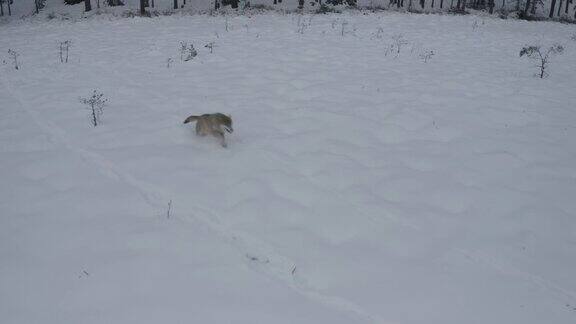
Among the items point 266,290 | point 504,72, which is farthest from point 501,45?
point 266,290

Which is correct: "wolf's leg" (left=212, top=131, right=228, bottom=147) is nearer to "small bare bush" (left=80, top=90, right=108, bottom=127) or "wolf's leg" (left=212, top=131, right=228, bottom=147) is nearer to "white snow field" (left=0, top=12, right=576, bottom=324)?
"white snow field" (left=0, top=12, right=576, bottom=324)

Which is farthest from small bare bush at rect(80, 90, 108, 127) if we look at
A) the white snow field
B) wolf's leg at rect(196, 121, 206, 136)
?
wolf's leg at rect(196, 121, 206, 136)

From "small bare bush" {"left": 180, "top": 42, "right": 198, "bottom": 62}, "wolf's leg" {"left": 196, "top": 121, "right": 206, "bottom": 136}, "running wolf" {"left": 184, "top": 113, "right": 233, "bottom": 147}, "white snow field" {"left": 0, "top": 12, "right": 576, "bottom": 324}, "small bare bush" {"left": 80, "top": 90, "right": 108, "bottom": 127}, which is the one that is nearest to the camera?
"white snow field" {"left": 0, "top": 12, "right": 576, "bottom": 324}

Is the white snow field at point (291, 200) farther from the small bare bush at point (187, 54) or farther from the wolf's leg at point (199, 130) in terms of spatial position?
the small bare bush at point (187, 54)

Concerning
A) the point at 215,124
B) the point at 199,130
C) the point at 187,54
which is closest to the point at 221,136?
the point at 215,124

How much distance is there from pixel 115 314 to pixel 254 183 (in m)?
2.41

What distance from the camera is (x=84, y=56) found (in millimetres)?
13078

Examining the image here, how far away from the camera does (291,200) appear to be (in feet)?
17.2

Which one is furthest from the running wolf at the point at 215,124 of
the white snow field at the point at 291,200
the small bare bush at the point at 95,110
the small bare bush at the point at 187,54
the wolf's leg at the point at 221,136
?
the small bare bush at the point at 187,54

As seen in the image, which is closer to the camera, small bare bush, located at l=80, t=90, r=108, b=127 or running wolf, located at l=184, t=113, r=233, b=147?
running wolf, located at l=184, t=113, r=233, b=147

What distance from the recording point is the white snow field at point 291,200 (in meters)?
3.80

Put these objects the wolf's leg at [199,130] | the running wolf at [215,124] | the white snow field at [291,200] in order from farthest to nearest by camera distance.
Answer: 1. the wolf's leg at [199,130]
2. the running wolf at [215,124]
3. the white snow field at [291,200]

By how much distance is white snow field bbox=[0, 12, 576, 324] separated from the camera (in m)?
3.80

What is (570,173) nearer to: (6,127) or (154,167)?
(154,167)
